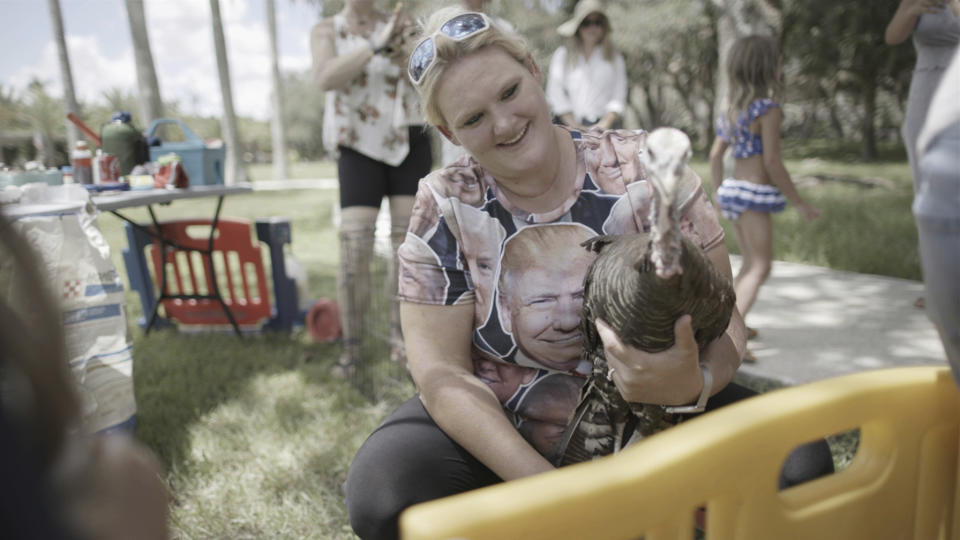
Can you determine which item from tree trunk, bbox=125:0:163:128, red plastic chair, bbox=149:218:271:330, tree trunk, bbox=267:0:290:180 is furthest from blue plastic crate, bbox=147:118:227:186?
tree trunk, bbox=267:0:290:180

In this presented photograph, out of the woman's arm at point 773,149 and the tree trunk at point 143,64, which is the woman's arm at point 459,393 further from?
the tree trunk at point 143,64

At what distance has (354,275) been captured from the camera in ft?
11.6

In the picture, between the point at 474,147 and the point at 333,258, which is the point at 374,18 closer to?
→ the point at 474,147

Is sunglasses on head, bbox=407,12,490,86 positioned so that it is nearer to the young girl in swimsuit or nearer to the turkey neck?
the turkey neck

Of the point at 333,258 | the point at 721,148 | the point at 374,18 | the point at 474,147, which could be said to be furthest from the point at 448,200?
the point at 333,258

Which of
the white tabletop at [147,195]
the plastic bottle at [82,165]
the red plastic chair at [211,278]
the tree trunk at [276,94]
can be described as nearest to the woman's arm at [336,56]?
the white tabletop at [147,195]

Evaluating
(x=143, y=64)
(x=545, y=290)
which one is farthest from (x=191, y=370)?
(x=143, y=64)

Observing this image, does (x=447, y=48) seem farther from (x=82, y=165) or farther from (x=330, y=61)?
(x=82, y=165)

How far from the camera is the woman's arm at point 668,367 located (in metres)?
1.34

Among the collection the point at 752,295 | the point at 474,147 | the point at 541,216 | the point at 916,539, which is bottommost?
the point at 752,295

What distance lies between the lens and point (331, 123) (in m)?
3.62

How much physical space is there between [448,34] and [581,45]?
397 cm

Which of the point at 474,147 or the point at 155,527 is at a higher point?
the point at 474,147

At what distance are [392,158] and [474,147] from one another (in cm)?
197
